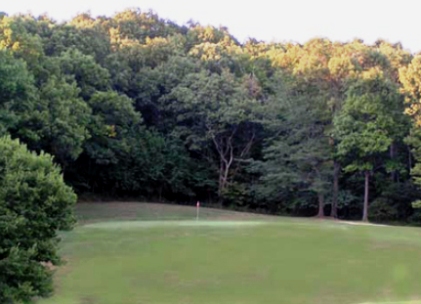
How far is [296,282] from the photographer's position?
15094 mm

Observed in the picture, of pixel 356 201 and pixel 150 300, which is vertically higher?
pixel 356 201

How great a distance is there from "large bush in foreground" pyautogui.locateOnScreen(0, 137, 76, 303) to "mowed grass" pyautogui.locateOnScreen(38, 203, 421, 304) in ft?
4.26

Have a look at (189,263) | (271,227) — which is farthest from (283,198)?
(189,263)

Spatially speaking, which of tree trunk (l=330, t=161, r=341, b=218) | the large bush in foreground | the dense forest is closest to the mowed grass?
the large bush in foreground

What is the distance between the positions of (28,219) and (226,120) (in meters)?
31.7

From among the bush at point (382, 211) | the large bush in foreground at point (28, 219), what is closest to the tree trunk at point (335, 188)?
the bush at point (382, 211)

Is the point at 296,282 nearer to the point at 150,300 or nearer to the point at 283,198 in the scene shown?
the point at 150,300

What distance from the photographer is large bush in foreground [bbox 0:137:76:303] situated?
1173cm

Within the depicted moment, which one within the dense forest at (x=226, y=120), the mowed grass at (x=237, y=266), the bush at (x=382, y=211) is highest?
the dense forest at (x=226, y=120)

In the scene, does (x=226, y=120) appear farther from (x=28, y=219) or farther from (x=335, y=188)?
(x=28, y=219)

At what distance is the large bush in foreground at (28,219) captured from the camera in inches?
462

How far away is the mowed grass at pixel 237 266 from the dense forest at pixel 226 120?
12093mm

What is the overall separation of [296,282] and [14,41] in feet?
72.8

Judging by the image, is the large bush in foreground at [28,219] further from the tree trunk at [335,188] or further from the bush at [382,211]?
the bush at [382,211]
